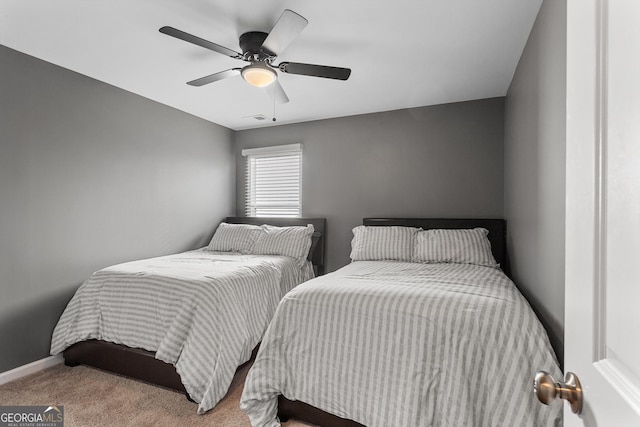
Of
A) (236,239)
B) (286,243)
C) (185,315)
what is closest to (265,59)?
(185,315)

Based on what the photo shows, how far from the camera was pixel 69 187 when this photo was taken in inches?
108

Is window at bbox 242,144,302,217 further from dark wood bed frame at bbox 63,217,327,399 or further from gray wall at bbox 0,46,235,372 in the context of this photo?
dark wood bed frame at bbox 63,217,327,399

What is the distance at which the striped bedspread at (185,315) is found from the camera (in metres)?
2.07

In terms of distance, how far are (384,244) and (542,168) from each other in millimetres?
1634

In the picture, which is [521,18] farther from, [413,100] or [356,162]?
[356,162]

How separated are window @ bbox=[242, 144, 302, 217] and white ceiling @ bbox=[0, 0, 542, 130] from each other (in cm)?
106

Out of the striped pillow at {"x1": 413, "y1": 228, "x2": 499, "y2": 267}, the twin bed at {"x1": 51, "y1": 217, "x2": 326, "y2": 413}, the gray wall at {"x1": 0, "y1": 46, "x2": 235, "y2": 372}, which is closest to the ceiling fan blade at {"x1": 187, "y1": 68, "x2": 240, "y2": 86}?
the gray wall at {"x1": 0, "y1": 46, "x2": 235, "y2": 372}

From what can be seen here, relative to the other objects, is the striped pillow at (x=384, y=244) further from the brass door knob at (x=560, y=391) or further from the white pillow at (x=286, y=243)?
the brass door knob at (x=560, y=391)

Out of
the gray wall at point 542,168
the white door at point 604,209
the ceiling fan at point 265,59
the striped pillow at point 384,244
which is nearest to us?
the white door at point 604,209

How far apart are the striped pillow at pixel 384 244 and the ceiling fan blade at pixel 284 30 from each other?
1.95 m

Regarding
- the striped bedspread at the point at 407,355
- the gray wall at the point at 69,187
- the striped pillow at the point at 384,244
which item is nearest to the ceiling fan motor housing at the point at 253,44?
the striped bedspread at the point at 407,355

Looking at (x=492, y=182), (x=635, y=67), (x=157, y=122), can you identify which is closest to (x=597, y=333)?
(x=635, y=67)

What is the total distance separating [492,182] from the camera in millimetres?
3309

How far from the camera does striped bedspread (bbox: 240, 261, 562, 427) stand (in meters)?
→ 1.39
